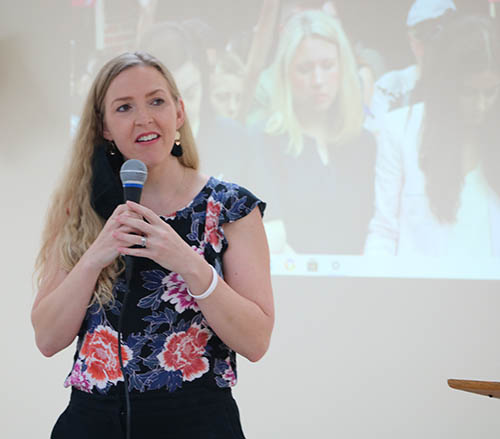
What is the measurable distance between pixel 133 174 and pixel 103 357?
1.13 feet

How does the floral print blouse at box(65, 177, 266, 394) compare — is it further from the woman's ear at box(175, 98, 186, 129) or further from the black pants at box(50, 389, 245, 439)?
the woman's ear at box(175, 98, 186, 129)

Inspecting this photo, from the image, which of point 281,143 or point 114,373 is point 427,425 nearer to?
point 281,143

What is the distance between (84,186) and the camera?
1.26 m

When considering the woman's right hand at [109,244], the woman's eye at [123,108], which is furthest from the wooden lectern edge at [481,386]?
the woman's eye at [123,108]

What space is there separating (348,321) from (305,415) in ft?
1.90

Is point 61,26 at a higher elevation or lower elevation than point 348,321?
higher

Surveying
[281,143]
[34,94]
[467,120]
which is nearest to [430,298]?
[467,120]

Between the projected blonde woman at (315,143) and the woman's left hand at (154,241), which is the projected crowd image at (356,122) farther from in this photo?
the woman's left hand at (154,241)

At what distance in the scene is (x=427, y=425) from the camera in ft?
10.2

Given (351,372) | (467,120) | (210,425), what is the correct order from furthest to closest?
(351,372), (467,120), (210,425)

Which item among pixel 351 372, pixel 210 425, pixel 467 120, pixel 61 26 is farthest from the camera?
pixel 61 26

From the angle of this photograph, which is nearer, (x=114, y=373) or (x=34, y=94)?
(x=114, y=373)

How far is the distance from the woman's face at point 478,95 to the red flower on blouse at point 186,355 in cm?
235

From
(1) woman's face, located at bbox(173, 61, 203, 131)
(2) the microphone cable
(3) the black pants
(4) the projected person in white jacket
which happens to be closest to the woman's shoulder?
(2) the microphone cable
